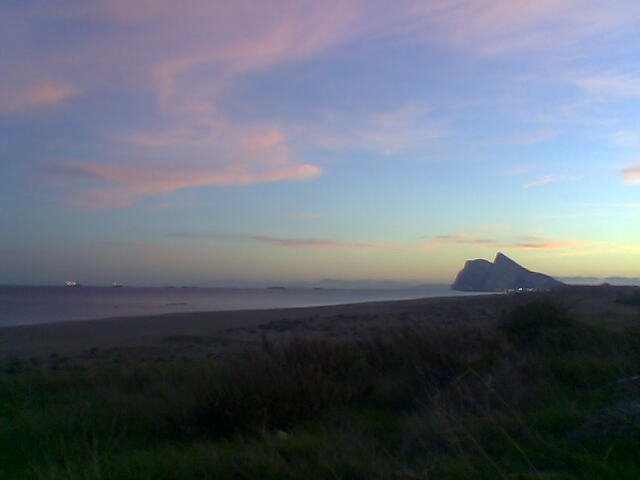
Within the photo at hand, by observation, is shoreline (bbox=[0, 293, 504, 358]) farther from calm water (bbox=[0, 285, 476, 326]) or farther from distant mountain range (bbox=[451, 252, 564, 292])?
distant mountain range (bbox=[451, 252, 564, 292])

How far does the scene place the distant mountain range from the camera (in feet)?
341

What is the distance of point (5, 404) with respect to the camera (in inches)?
406

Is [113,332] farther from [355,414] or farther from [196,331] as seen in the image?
[355,414]

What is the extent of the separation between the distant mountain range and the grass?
8958 cm

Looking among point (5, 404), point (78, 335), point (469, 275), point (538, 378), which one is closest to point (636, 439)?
point (538, 378)

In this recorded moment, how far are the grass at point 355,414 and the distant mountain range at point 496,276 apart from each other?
8958 cm

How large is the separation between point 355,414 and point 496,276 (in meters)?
117

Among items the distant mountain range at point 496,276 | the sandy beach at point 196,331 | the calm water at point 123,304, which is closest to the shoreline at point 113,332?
the sandy beach at point 196,331

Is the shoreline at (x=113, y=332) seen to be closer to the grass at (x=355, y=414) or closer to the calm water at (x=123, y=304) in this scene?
the calm water at (x=123, y=304)

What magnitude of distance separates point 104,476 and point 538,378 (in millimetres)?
6681

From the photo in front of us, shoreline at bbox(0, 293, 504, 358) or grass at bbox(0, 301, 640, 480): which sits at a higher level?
grass at bbox(0, 301, 640, 480)

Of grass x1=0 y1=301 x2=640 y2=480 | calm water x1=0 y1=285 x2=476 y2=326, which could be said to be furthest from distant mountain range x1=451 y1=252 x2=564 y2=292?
grass x1=0 y1=301 x2=640 y2=480

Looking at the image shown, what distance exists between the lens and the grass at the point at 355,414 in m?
5.98

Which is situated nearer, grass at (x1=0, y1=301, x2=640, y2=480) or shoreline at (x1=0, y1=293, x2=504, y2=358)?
grass at (x1=0, y1=301, x2=640, y2=480)
